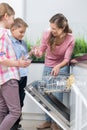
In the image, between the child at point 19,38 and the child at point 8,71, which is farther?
the child at point 19,38

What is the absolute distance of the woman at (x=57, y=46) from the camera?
284cm

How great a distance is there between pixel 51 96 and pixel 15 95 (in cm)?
34

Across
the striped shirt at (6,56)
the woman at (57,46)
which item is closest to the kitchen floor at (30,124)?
the woman at (57,46)

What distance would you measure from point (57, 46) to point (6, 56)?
0.61 m

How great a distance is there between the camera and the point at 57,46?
294 cm

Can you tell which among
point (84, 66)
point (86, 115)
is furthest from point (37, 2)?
point (86, 115)

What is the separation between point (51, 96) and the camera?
273 cm

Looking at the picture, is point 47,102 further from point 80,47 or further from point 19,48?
point 80,47

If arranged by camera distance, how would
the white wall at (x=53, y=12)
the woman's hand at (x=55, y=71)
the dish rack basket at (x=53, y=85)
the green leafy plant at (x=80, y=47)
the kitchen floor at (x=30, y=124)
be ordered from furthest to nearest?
the white wall at (x=53, y=12) < the green leafy plant at (x=80, y=47) < the kitchen floor at (x=30, y=124) < the woman's hand at (x=55, y=71) < the dish rack basket at (x=53, y=85)

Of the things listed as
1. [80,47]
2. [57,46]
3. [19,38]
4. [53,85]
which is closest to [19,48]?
[19,38]

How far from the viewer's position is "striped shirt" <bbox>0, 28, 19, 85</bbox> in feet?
8.02

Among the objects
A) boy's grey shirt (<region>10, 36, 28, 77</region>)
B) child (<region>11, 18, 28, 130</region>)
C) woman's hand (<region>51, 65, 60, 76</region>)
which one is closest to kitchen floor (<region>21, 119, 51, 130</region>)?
child (<region>11, 18, 28, 130</region>)

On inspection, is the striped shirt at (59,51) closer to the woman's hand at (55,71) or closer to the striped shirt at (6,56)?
the woman's hand at (55,71)

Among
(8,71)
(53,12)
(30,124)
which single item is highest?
(53,12)
